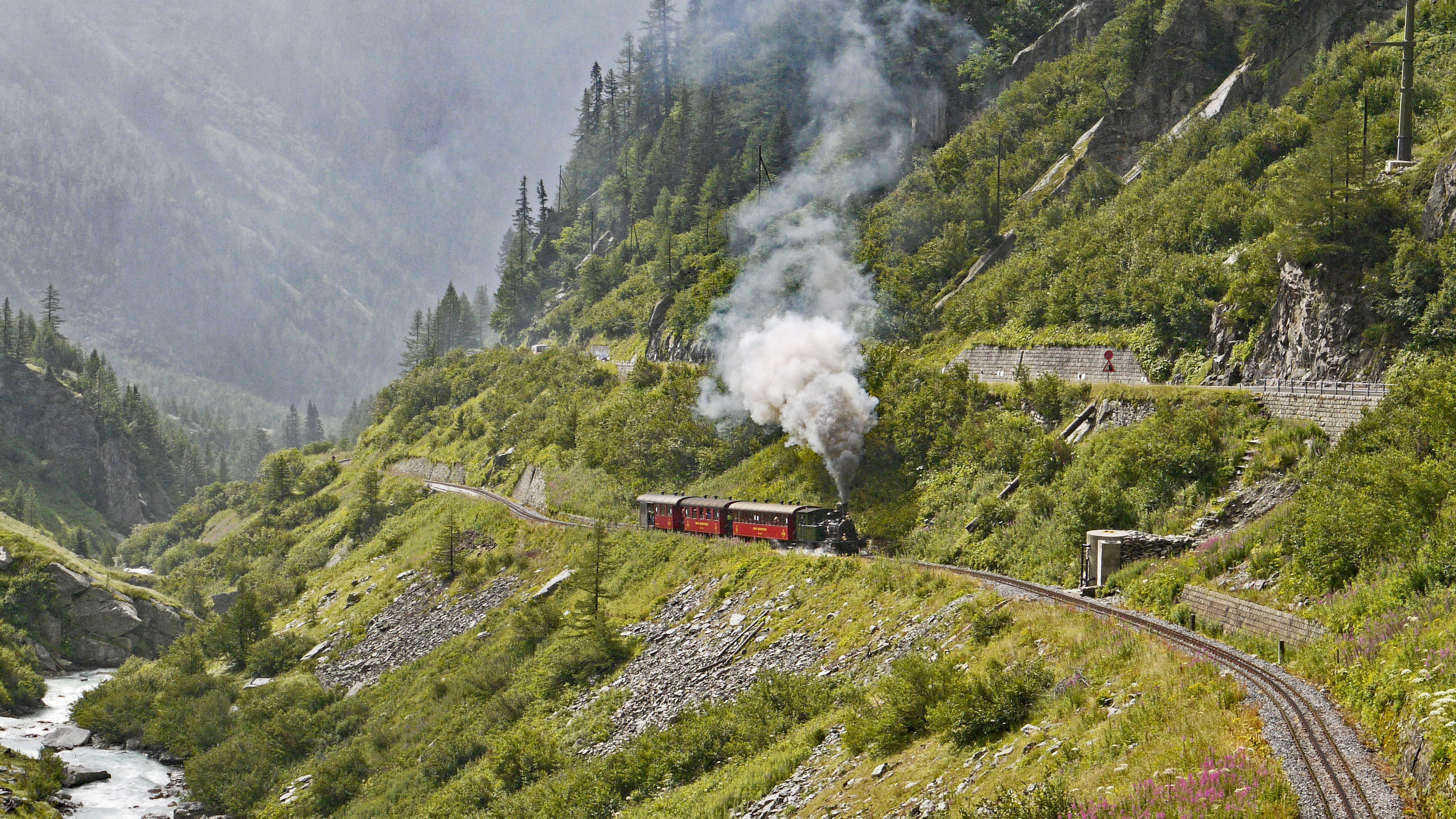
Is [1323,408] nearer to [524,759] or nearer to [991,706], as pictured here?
[991,706]

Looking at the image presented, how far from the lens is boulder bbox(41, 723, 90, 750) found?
50.2 m

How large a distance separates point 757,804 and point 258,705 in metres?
38.7

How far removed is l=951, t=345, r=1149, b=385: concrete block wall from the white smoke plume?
21.7ft

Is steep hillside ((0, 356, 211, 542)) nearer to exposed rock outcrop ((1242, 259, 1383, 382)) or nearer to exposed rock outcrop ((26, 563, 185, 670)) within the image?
exposed rock outcrop ((26, 563, 185, 670))

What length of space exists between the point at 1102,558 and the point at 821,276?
124 feet

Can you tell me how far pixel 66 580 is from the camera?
69.9 meters

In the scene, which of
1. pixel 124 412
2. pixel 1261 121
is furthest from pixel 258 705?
pixel 124 412

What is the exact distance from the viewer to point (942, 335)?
56875 mm

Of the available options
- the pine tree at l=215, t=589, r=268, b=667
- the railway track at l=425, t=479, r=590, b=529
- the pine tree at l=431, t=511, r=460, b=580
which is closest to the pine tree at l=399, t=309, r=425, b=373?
the railway track at l=425, t=479, r=590, b=529

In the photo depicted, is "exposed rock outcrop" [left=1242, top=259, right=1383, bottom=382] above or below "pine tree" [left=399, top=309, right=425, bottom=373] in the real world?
below

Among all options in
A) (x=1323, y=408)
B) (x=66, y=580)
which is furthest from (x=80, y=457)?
(x=1323, y=408)

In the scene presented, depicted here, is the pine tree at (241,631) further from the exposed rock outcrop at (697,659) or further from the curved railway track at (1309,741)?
the curved railway track at (1309,741)

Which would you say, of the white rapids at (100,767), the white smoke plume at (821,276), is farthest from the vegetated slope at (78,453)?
the white smoke plume at (821,276)

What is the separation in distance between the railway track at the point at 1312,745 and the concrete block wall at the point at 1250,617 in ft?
4.87
